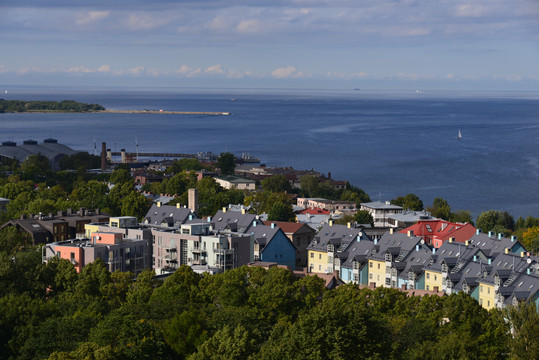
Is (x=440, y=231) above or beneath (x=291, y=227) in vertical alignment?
beneath

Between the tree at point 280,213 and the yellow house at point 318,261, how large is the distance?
372 inches

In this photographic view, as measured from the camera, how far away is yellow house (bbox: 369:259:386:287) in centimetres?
3250

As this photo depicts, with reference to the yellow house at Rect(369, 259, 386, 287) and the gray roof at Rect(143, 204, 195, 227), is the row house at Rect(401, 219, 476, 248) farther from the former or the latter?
the gray roof at Rect(143, 204, 195, 227)

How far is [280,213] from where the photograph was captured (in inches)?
1790

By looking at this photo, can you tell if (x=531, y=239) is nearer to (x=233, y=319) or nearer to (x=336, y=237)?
(x=336, y=237)

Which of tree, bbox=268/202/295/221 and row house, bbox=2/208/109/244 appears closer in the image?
row house, bbox=2/208/109/244

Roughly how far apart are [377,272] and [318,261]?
3.07m

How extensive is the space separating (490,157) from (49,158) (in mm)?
42156

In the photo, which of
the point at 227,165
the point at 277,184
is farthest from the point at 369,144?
the point at 277,184

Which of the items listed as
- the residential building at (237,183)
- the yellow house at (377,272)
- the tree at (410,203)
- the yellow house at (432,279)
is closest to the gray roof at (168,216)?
the yellow house at (377,272)

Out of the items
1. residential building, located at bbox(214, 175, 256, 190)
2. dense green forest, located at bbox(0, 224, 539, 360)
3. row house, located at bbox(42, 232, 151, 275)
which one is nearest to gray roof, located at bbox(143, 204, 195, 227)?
row house, located at bbox(42, 232, 151, 275)

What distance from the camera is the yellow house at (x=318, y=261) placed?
35.0 metres

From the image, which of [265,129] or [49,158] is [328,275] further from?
[265,129]

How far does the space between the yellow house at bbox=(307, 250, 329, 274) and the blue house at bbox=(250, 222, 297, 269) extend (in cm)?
77
